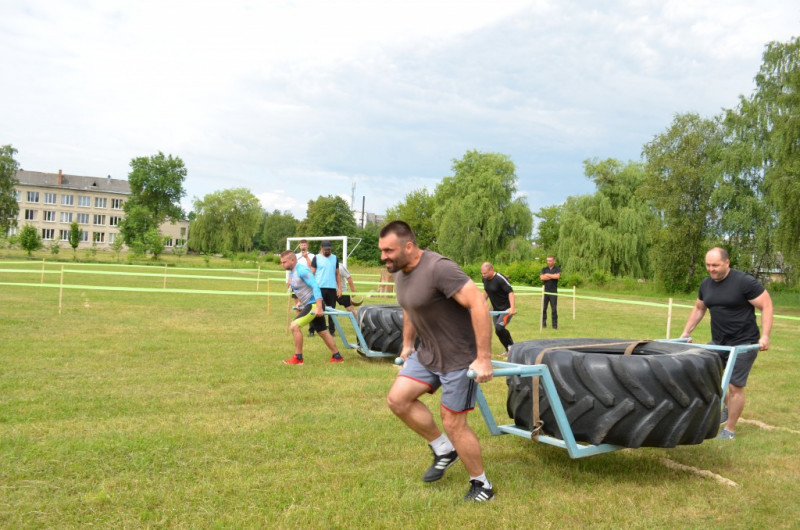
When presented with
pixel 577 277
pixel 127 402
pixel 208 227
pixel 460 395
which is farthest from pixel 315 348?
pixel 208 227

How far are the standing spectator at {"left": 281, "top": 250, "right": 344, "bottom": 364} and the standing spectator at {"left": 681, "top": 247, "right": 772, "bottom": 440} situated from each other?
5.22 meters

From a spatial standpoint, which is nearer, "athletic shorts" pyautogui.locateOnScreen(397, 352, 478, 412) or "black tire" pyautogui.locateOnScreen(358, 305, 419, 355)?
"athletic shorts" pyautogui.locateOnScreen(397, 352, 478, 412)

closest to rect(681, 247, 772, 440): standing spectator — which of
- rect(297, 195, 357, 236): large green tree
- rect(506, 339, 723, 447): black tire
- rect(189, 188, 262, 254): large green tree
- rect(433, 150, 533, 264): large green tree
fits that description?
rect(506, 339, 723, 447): black tire

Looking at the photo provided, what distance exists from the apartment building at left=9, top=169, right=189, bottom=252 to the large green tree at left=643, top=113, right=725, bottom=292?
7460cm

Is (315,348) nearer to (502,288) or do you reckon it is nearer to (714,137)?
(502,288)

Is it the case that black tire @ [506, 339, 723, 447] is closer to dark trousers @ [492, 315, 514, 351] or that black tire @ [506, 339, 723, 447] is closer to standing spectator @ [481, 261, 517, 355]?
dark trousers @ [492, 315, 514, 351]

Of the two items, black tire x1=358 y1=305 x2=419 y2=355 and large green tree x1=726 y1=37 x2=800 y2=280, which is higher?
large green tree x1=726 y1=37 x2=800 y2=280

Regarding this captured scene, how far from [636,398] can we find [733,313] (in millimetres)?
2328

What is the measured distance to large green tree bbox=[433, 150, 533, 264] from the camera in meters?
50.9

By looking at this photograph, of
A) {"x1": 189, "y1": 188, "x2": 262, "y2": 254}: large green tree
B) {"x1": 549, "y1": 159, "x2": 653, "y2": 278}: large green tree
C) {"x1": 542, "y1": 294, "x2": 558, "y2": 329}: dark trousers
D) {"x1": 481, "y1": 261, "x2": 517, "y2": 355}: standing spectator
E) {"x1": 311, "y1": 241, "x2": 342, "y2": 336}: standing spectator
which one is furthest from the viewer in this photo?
Answer: {"x1": 189, "y1": 188, "x2": 262, "y2": 254}: large green tree

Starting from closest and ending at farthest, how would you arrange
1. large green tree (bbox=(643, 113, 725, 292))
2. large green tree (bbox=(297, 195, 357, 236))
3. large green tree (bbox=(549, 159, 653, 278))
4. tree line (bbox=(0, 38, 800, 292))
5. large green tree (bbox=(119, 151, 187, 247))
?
1. tree line (bbox=(0, 38, 800, 292))
2. large green tree (bbox=(643, 113, 725, 292))
3. large green tree (bbox=(549, 159, 653, 278))
4. large green tree (bbox=(119, 151, 187, 247))
5. large green tree (bbox=(297, 195, 357, 236))

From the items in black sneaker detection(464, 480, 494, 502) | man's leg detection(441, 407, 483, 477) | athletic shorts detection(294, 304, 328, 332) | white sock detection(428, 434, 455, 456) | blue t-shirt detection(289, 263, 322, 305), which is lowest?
black sneaker detection(464, 480, 494, 502)

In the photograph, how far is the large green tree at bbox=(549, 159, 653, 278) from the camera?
1576 inches

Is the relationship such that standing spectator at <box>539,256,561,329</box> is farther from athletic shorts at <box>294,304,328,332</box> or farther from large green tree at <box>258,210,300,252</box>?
large green tree at <box>258,210,300,252</box>
